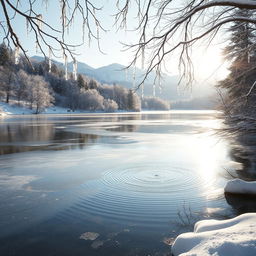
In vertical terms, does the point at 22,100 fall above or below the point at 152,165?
above

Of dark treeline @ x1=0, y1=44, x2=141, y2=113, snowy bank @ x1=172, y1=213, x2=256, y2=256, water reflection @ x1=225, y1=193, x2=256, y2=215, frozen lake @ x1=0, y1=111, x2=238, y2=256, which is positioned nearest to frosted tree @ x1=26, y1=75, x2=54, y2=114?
dark treeline @ x1=0, y1=44, x2=141, y2=113

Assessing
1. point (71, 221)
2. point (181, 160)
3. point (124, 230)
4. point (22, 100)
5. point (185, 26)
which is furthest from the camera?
point (22, 100)

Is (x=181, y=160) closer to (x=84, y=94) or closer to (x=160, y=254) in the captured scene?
(x=160, y=254)

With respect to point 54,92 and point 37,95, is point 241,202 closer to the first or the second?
point 37,95

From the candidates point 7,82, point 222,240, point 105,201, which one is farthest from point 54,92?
point 222,240

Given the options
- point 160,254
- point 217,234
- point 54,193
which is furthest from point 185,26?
point 54,193

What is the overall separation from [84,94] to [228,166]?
92.2 metres

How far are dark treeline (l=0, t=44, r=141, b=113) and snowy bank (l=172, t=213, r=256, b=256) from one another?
47.7 meters

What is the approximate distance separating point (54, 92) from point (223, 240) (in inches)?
4564

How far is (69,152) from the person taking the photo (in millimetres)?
14211

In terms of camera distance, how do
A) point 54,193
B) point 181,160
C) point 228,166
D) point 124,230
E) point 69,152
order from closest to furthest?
point 124,230 → point 54,193 → point 228,166 → point 181,160 → point 69,152

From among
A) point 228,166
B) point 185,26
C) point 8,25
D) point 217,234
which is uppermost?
point 185,26

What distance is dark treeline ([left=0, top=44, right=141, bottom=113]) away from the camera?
77625mm

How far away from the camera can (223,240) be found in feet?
10.7
